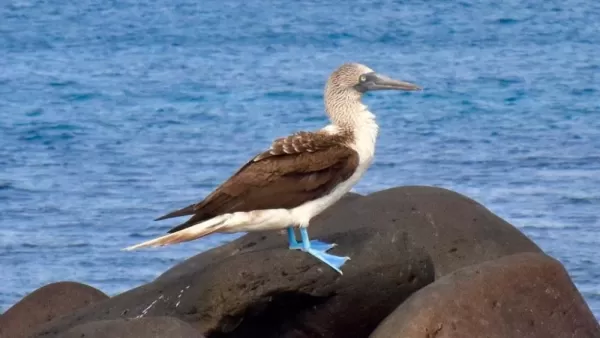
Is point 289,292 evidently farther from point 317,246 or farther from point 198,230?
point 198,230

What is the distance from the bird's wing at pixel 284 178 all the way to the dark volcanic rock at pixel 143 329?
81cm

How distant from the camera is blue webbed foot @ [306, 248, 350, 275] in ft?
24.9

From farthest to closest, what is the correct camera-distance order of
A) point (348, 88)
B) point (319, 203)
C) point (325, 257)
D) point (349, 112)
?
point (348, 88) < point (349, 112) < point (319, 203) < point (325, 257)

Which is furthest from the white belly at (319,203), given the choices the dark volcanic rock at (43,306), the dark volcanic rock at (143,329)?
the dark volcanic rock at (43,306)

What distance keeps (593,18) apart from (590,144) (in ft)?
46.4

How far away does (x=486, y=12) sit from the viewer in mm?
32312

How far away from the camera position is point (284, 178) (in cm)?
763

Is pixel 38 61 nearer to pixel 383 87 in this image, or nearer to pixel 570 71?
pixel 570 71

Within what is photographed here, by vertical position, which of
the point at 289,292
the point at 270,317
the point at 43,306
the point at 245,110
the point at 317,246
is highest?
the point at 317,246

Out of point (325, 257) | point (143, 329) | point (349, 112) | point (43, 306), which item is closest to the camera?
point (143, 329)

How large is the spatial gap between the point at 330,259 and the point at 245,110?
1345cm

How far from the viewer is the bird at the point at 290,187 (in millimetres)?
7527

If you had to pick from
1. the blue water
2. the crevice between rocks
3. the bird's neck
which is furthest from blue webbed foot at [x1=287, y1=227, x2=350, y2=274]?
the blue water

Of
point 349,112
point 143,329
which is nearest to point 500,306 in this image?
point 349,112
